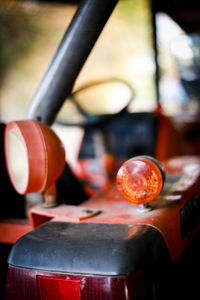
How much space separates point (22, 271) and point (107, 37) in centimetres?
615

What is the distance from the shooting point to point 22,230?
1140mm

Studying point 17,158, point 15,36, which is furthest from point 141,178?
point 15,36

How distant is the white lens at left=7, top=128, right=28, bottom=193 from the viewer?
36.6 inches

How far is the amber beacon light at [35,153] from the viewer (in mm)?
912

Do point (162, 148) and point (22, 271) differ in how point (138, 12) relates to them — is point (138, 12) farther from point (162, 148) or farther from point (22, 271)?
point (22, 271)

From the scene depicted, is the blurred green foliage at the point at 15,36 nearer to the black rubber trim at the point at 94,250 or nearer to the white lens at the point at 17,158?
the white lens at the point at 17,158

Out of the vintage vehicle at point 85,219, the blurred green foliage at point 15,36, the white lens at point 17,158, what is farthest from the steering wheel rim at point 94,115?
the blurred green foliage at point 15,36

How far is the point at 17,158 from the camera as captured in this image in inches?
38.9

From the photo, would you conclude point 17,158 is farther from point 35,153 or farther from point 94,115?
point 94,115

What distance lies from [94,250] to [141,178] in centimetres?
22

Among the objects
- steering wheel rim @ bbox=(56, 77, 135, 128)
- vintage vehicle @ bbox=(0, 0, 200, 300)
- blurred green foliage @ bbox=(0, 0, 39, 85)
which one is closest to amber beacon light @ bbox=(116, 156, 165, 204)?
vintage vehicle @ bbox=(0, 0, 200, 300)

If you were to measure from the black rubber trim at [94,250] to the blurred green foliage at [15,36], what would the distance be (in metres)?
6.18

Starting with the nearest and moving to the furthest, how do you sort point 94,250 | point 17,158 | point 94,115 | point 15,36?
point 94,250 → point 17,158 → point 94,115 → point 15,36

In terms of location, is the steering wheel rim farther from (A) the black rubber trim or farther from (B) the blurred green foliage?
(B) the blurred green foliage
